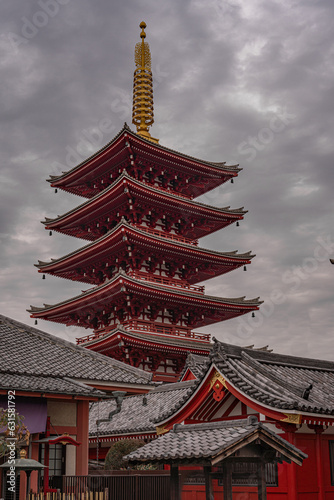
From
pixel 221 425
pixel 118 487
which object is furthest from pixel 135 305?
pixel 221 425

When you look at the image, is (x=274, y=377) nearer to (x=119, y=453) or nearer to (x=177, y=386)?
(x=119, y=453)

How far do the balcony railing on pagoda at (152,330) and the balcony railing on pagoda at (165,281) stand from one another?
2.87 metres

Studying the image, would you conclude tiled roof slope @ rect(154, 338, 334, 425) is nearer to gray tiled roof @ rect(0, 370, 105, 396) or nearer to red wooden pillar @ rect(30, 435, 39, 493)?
gray tiled roof @ rect(0, 370, 105, 396)

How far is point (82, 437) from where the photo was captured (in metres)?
18.4

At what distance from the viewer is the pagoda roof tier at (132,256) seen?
129 feet

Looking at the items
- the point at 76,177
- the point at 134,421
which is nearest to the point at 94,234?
the point at 76,177

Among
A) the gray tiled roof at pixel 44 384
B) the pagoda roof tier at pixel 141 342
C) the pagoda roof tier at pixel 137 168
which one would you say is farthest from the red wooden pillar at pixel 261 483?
the pagoda roof tier at pixel 137 168

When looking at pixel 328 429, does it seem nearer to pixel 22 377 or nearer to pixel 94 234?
pixel 22 377

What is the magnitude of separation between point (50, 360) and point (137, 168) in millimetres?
25698

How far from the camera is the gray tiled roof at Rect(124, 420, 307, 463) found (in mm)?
10656

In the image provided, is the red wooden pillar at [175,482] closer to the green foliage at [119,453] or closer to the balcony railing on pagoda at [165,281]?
the green foliage at [119,453]

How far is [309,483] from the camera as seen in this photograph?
16.4m

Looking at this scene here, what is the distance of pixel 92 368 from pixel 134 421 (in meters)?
10.8

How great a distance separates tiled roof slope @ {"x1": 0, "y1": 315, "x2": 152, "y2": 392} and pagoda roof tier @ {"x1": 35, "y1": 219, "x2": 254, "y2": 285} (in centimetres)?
1737
